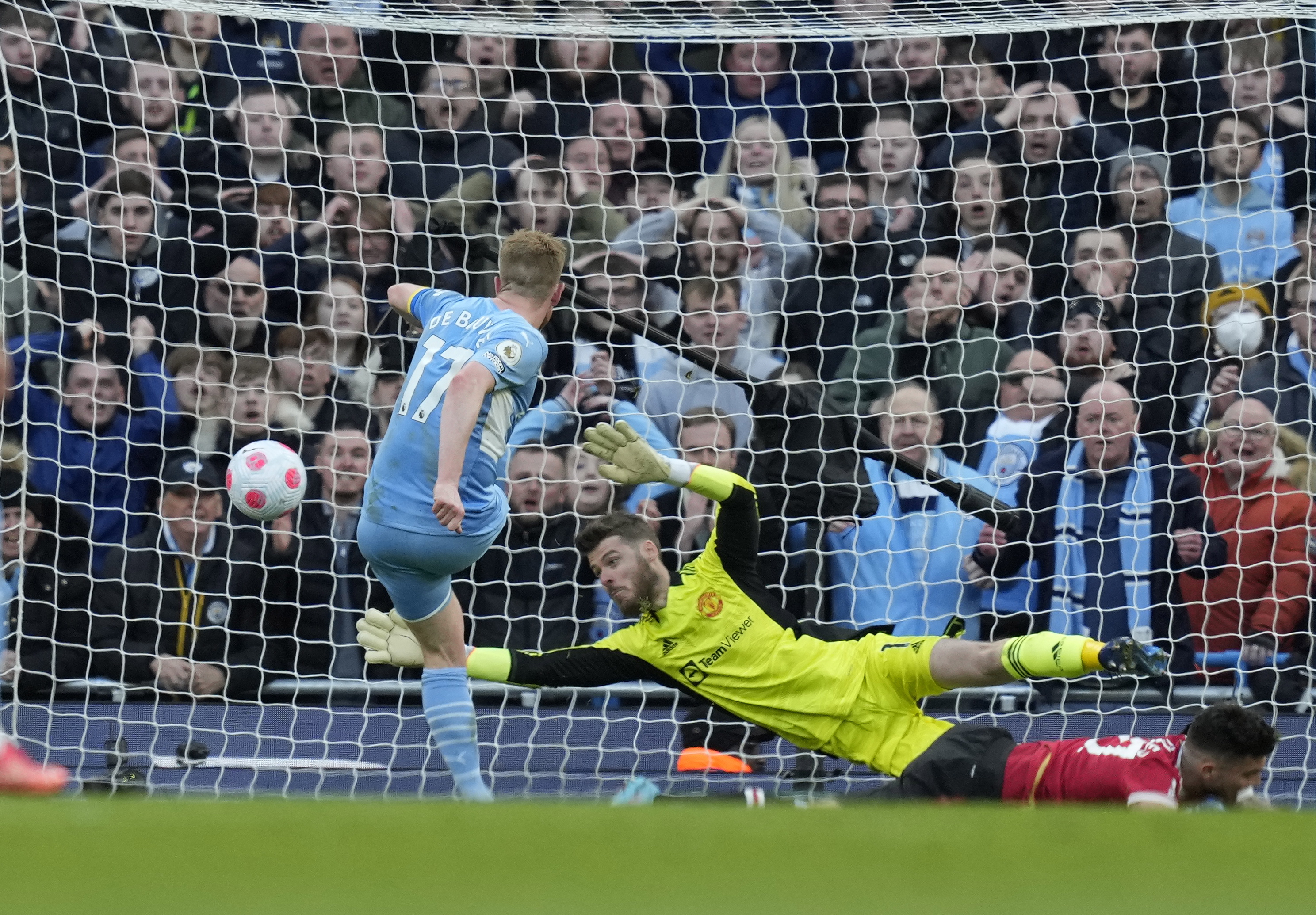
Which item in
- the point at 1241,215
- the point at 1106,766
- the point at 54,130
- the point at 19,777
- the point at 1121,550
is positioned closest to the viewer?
the point at 19,777

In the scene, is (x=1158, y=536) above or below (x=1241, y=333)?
below

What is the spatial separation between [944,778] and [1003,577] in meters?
1.57

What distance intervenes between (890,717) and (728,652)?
0.58 metres

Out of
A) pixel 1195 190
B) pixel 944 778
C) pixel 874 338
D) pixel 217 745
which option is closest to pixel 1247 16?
pixel 1195 190

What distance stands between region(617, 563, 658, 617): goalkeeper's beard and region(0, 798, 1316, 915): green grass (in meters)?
3.23

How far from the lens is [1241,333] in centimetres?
652

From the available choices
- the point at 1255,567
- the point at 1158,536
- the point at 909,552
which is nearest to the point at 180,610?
the point at 909,552

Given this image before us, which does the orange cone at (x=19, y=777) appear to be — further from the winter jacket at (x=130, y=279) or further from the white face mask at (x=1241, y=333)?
the white face mask at (x=1241, y=333)

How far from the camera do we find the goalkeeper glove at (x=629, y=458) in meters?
5.42

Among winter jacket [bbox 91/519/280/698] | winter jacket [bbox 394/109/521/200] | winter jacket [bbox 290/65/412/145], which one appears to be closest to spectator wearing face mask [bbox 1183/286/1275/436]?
winter jacket [bbox 394/109/521/200]

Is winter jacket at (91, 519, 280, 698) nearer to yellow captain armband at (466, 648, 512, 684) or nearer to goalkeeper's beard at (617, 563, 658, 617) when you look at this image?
yellow captain armband at (466, 648, 512, 684)

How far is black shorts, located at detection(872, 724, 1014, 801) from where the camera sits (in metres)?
5.01

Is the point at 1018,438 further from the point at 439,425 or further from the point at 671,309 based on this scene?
the point at 439,425

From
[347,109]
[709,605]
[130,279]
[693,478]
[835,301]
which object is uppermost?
[347,109]
